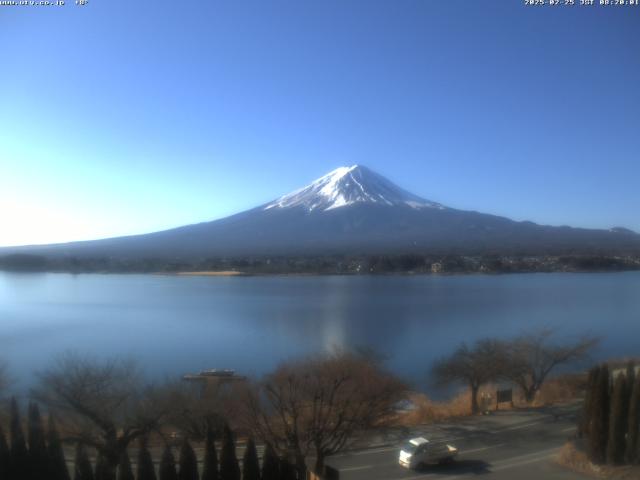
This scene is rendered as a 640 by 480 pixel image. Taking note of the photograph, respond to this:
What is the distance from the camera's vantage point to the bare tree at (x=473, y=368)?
716 centimetres

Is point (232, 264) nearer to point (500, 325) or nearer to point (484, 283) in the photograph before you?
point (484, 283)

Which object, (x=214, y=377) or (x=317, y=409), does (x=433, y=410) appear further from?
(x=214, y=377)

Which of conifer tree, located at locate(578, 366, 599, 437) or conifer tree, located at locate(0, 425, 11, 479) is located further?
conifer tree, located at locate(578, 366, 599, 437)

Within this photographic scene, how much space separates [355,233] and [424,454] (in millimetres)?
38802

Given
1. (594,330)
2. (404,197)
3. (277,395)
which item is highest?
(404,197)

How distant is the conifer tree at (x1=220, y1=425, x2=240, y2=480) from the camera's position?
3545 millimetres

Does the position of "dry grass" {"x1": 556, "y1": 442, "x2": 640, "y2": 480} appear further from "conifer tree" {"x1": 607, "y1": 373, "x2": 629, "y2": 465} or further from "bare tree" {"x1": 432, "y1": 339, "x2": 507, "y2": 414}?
"bare tree" {"x1": 432, "y1": 339, "x2": 507, "y2": 414}

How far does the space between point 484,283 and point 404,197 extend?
103 ft

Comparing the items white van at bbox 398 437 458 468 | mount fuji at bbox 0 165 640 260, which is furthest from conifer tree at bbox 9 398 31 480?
mount fuji at bbox 0 165 640 260

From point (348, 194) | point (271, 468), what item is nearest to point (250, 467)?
point (271, 468)

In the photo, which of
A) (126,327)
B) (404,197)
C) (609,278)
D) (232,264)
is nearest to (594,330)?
(126,327)

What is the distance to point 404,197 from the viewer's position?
55.3m

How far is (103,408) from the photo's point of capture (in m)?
4.35

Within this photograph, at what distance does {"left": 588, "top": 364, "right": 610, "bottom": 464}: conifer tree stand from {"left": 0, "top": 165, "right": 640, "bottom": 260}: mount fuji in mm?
27488
